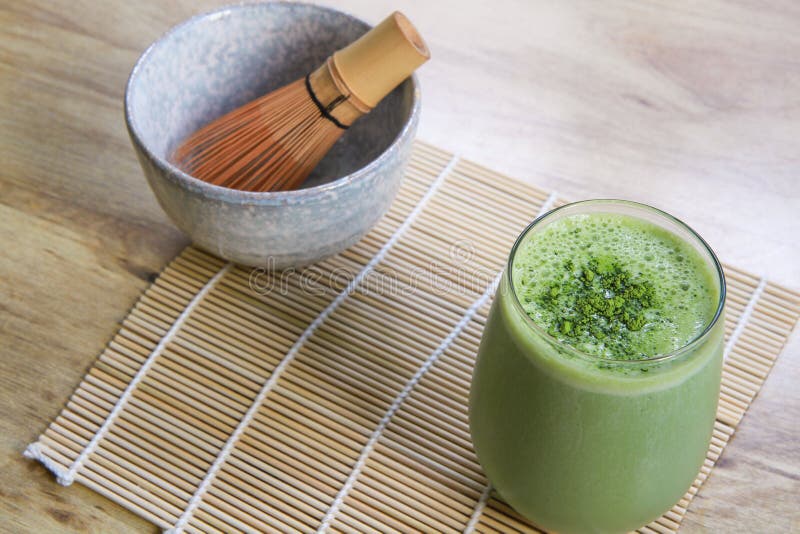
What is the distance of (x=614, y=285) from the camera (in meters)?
0.65

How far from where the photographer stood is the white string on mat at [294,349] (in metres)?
0.77

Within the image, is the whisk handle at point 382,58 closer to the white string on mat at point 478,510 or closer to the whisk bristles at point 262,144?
the whisk bristles at point 262,144

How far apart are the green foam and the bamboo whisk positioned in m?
→ 0.27

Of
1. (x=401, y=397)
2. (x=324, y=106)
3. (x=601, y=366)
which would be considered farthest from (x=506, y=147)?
(x=601, y=366)

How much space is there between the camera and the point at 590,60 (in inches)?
45.7

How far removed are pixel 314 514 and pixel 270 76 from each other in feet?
1.63

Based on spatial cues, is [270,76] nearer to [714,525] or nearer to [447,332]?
[447,332]

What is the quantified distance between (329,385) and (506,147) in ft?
1.31

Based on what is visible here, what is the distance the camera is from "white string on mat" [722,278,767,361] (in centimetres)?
88

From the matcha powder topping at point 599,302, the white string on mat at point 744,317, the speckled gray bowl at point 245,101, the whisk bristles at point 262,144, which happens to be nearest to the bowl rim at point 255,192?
the speckled gray bowl at point 245,101

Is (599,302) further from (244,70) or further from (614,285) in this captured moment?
(244,70)

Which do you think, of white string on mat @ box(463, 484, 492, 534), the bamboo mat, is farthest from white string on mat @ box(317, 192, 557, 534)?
white string on mat @ box(463, 484, 492, 534)

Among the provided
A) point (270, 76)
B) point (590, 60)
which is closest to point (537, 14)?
point (590, 60)

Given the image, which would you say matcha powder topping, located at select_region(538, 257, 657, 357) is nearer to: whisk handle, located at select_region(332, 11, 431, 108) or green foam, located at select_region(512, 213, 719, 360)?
green foam, located at select_region(512, 213, 719, 360)
